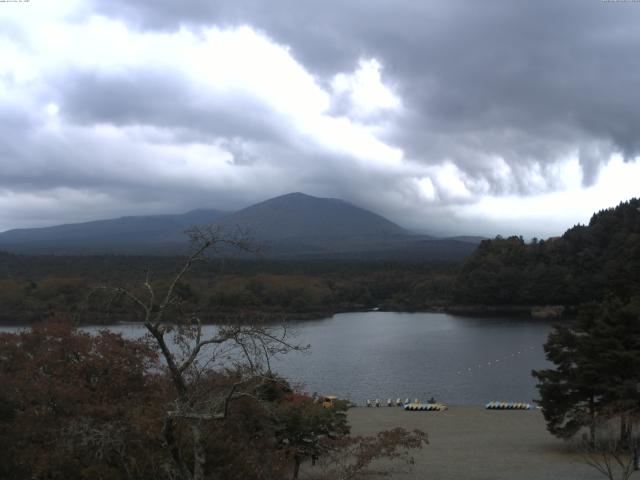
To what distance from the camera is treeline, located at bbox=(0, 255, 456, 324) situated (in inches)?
1939

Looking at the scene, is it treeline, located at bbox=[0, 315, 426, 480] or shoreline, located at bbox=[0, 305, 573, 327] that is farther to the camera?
shoreline, located at bbox=[0, 305, 573, 327]

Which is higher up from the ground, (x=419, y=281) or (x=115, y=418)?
(x=419, y=281)

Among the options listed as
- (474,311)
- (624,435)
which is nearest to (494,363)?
(624,435)

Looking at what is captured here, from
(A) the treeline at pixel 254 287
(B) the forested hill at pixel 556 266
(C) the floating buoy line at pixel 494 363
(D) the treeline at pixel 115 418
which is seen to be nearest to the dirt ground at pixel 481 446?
(D) the treeline at pixel 115 418

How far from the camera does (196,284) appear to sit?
5688 cm

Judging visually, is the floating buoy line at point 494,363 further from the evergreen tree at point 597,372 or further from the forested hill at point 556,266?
the forested hill at point 556,266

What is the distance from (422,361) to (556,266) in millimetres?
35206

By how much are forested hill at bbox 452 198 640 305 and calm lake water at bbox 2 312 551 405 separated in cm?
1154

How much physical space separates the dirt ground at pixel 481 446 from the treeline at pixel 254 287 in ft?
80.6

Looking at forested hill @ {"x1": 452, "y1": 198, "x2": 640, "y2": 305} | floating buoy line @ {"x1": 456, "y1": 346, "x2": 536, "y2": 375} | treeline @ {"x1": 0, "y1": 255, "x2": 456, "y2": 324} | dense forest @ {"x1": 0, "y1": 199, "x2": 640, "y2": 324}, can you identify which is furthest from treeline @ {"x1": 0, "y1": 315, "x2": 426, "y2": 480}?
forested hill @ {"x1": 452, "y1": 198, "x2": 640, "y2": 305}

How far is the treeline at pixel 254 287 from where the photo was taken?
162ft

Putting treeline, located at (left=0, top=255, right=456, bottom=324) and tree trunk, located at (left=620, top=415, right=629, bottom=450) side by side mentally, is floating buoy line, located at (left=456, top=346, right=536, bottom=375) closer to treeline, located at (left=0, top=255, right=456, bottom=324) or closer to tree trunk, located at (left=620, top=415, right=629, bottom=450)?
tree trunk, located at (left=620, top=415, right=629, bottom=450)

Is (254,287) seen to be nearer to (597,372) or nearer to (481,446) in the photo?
(481,446)

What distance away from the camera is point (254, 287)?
5962cm
